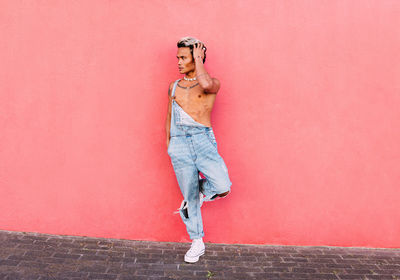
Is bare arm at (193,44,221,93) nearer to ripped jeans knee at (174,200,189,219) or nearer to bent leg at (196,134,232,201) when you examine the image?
bent leg at (196,134,232,201)

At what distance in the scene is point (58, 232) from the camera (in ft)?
12.6

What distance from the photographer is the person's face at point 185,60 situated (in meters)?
3.26

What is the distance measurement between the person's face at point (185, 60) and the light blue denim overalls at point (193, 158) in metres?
0.24

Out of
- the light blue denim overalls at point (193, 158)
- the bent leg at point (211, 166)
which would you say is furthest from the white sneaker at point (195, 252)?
the bent leg at point (211, 166)

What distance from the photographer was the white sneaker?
3391 millimetres

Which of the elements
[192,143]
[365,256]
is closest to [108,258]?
[192,143]

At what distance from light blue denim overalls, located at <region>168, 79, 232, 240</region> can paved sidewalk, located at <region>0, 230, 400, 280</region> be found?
64 cm

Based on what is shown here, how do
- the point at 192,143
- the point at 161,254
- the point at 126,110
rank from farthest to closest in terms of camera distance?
the point at 126,110, the point at 161,254, the point at 192,143

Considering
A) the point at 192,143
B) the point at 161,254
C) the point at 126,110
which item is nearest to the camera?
the point at 192,143

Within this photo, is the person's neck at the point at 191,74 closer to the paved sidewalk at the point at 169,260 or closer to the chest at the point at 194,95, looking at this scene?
the chest at the point at 194,95

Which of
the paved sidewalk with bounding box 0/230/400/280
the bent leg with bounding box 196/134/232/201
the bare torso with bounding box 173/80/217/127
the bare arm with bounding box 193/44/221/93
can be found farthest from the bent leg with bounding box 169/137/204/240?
the bare arm with bounding box 193/44/221/93

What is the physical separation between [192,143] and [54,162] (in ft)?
6.22

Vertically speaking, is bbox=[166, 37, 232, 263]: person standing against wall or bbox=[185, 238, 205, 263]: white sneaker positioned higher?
bbox=[166, 37, 232, 263]: person standing against wall

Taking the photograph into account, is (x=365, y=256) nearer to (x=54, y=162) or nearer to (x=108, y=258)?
(x=108, y=258)
